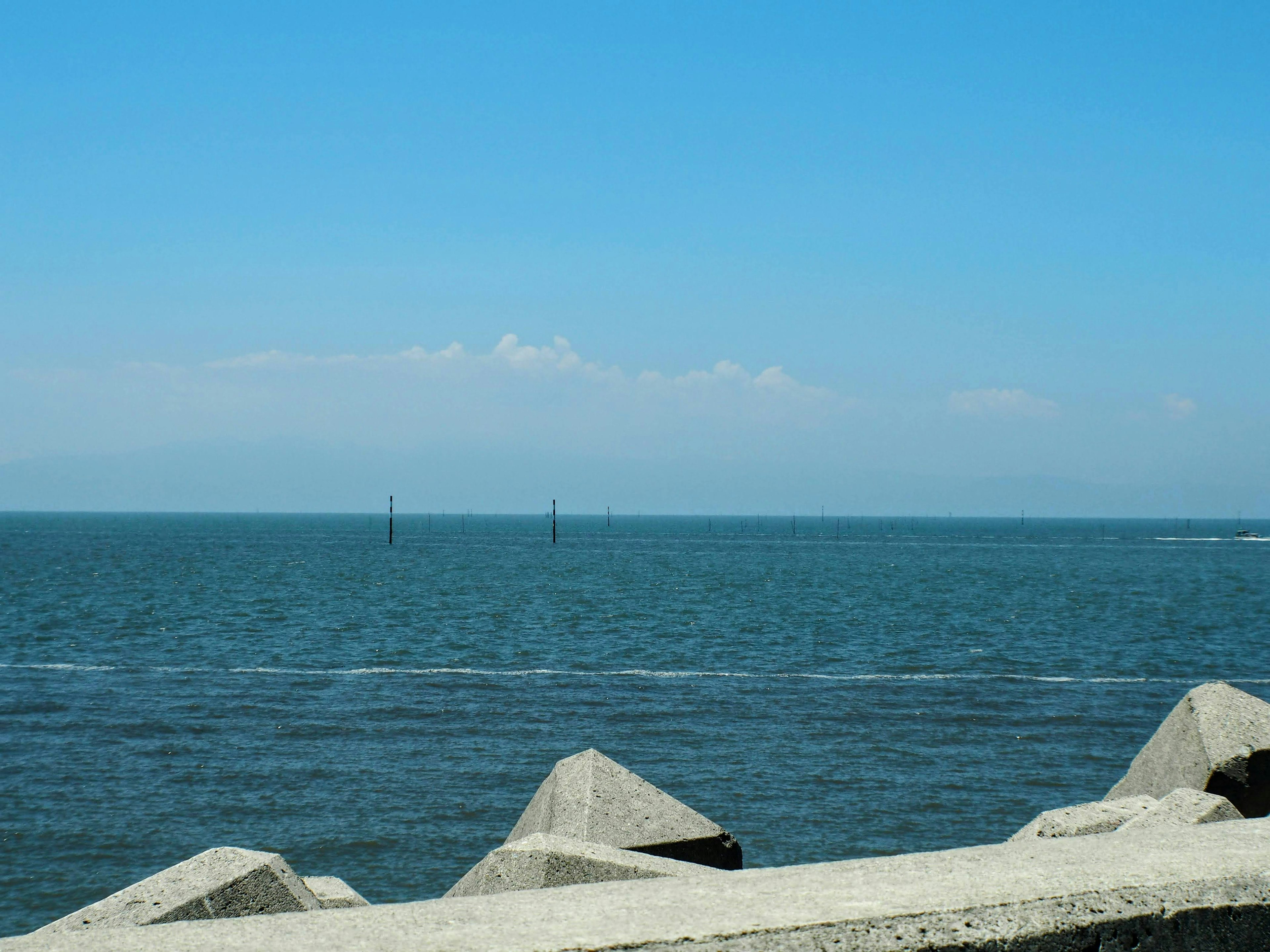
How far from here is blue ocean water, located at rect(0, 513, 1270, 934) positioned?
43.8 ft

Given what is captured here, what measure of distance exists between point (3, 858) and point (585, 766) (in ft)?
26.5

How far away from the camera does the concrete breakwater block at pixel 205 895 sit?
5.23 meters

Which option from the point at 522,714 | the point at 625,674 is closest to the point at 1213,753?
the point at 522,714

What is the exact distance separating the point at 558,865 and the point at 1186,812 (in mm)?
4285

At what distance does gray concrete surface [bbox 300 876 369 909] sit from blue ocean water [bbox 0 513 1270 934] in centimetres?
346

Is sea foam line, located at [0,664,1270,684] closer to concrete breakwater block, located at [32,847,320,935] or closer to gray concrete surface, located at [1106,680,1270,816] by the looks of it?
gray concrete surface, located at [1106,680,1270,816]

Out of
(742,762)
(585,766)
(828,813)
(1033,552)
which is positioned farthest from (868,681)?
(1033,552)

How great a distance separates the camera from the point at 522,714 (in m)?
21.4

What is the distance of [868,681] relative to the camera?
26203mm

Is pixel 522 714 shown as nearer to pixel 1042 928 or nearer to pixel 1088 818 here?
pixel 1088 818

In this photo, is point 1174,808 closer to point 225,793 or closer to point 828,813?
point 828,813

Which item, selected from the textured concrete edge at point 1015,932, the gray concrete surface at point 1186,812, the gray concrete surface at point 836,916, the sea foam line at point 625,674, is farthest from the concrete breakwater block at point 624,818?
the sea foam line at point 625,674

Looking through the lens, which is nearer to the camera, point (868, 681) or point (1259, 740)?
point (1259, 740)

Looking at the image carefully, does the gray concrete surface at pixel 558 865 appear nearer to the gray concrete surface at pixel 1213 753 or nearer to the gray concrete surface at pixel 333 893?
the gray concrete surface at pixel 333 893
